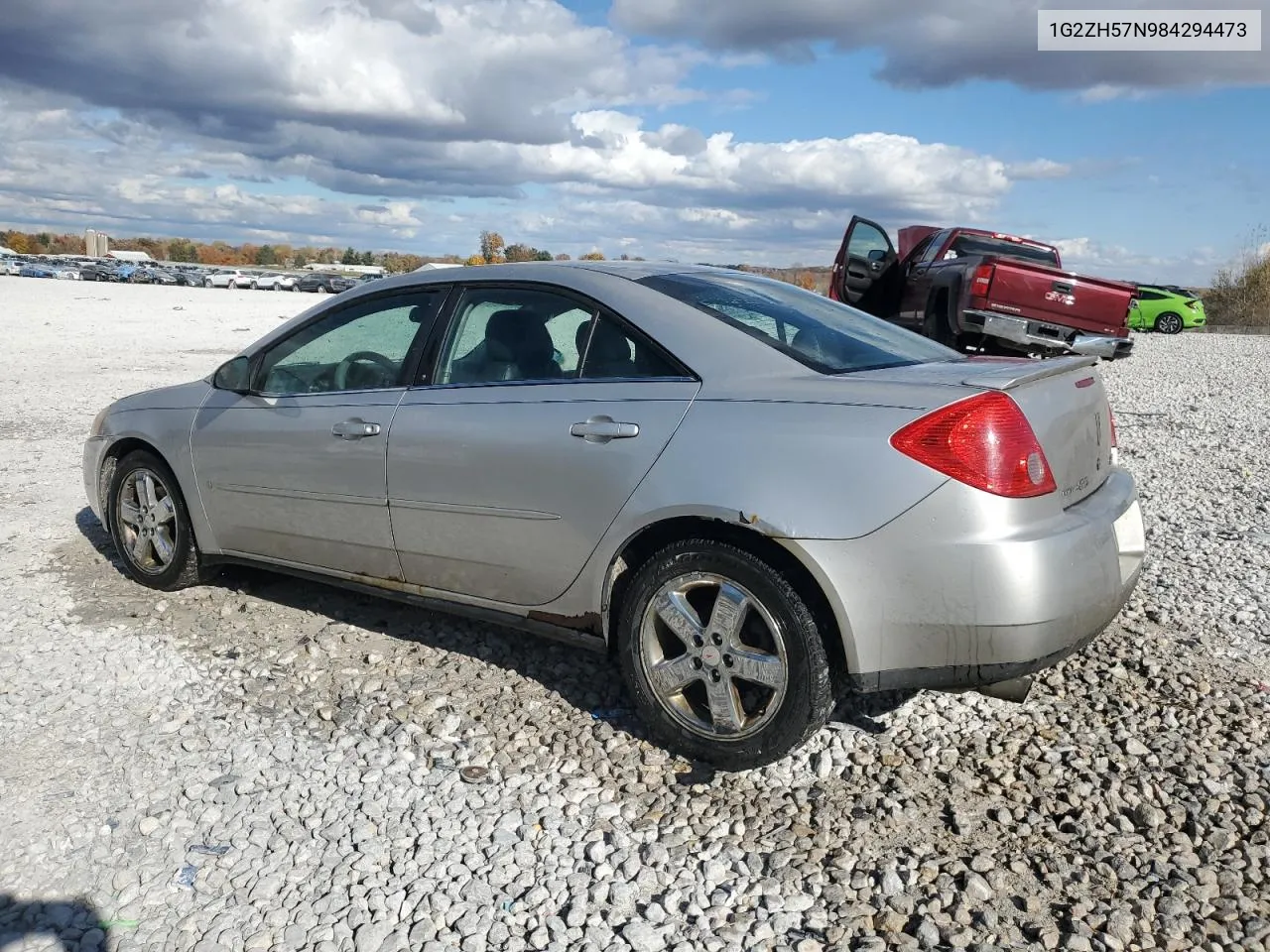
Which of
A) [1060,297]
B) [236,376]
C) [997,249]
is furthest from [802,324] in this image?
[997,249]

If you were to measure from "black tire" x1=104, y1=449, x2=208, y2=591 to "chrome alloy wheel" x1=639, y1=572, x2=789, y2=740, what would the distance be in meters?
2.70

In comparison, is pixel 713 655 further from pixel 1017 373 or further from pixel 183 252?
pixel 183 252

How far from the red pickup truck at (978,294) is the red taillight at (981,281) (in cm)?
1

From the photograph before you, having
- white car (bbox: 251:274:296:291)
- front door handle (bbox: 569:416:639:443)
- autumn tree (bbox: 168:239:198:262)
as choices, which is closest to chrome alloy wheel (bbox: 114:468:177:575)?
front door handle (bbox: 569:416:639:443)

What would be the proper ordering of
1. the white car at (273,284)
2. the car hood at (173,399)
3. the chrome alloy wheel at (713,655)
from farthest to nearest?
the white car at (273,284), the car hood at (173,399), the chrome alloy wheel at (713,655)

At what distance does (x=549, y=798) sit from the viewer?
3154 mm

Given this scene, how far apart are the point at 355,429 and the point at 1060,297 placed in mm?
9896

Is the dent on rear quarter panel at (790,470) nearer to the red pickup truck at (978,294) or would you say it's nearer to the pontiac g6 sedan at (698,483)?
the pontiac g6 sedan at (698,483)

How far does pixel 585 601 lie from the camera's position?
354 cm

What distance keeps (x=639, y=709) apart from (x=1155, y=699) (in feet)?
6.34

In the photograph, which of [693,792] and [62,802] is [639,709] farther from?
[62,802]

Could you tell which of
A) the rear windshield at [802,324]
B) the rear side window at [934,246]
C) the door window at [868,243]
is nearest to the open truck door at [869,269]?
the door window at [868,243]

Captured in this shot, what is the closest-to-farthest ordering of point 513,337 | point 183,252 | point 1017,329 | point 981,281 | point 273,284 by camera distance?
point 513,337, point 1017,329, point 981,281, point 273,284, point 183,252

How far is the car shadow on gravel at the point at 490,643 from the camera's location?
12.3 feet
